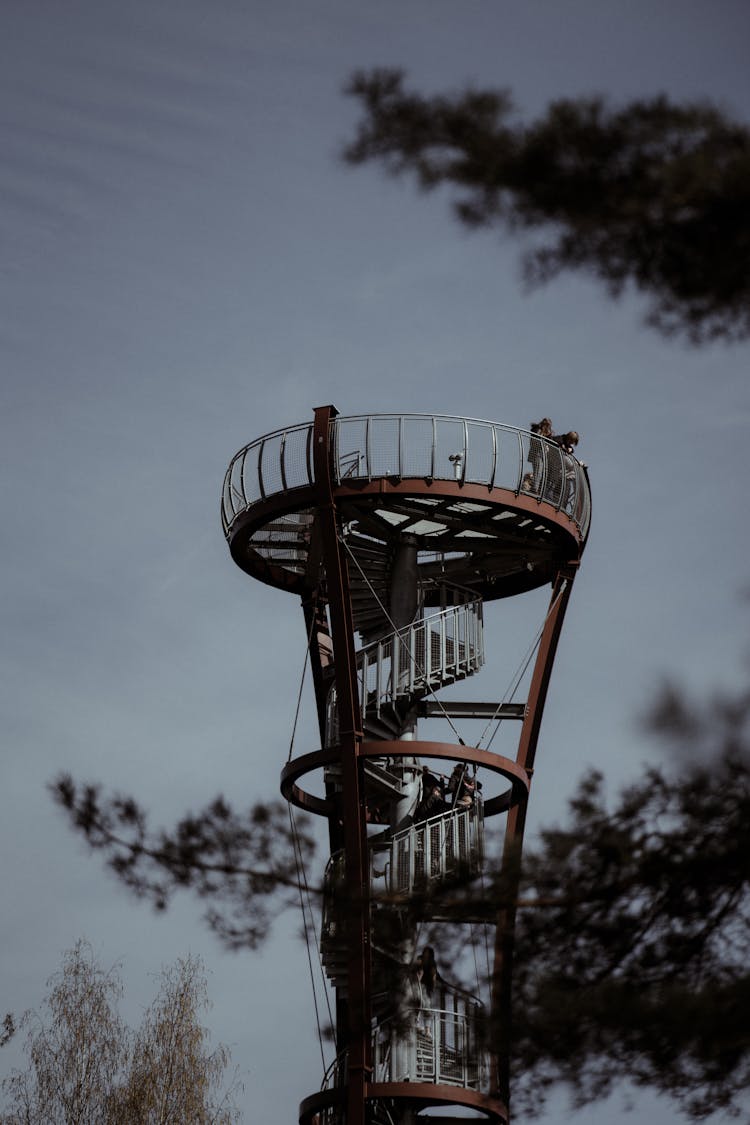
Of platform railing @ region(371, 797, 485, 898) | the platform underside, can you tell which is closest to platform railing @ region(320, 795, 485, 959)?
platform railing @ region(371, 797, 485, 898)

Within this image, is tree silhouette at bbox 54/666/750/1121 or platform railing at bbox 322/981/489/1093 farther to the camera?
platform railing at bbox 322/981/489/1093

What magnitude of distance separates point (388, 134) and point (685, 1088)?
665cm

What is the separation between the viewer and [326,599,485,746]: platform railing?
75.1ft

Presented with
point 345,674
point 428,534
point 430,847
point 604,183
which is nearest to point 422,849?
point 430,847

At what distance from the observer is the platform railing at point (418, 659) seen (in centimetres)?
2289

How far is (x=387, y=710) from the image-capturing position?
2323 centimetres

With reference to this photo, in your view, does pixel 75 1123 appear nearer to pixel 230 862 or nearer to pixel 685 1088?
pixel 230 862

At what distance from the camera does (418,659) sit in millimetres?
23109

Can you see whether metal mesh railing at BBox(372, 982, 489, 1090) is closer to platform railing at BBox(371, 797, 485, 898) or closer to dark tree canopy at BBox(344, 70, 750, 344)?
platform railing at BBox(371, 797, 485, 898)

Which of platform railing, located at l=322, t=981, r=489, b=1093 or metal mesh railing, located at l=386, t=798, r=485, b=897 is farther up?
metal mesh railing, located at l=386, t=798, r=485, b=897

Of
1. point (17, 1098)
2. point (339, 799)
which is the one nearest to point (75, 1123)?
point (17, 1098)

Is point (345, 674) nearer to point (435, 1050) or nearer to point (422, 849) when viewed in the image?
point (422, 849)

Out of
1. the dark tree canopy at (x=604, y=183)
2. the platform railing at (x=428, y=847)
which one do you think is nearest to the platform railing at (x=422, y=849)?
the platform railing at (x=428, y=847)

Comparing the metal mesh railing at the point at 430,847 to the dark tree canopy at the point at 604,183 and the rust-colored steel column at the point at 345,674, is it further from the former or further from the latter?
the dark tree canopy at the point at 604,183
